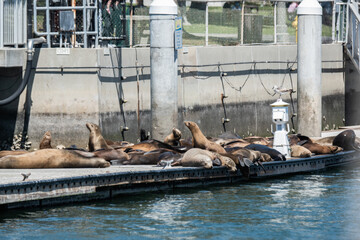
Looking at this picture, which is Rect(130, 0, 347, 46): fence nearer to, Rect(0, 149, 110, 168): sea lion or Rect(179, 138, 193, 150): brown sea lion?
Rect(179, 138, 193, 150): brown sea lion

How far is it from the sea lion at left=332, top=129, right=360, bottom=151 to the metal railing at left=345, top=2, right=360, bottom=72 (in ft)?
24.8

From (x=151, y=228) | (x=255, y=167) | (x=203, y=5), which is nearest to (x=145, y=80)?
(x=203, y=5)

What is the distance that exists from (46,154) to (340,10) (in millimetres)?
15131

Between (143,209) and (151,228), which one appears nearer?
(151,228)

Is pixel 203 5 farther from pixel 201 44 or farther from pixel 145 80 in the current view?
pixel 145 80

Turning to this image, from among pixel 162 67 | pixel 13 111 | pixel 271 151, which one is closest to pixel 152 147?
pixel 162 67

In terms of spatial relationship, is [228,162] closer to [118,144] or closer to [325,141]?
[118,144]

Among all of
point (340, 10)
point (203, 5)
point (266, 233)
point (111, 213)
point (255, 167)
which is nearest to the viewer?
point (266, 233)

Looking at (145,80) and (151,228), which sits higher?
(145,80)

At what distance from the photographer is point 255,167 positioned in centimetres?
1831

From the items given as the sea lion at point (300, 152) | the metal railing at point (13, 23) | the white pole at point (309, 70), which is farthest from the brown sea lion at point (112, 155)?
the white pole at point (309, 70)

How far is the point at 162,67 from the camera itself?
20.3m

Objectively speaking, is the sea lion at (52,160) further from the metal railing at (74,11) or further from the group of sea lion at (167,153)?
the metal railing at (74,11)

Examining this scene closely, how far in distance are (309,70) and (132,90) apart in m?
4.59
